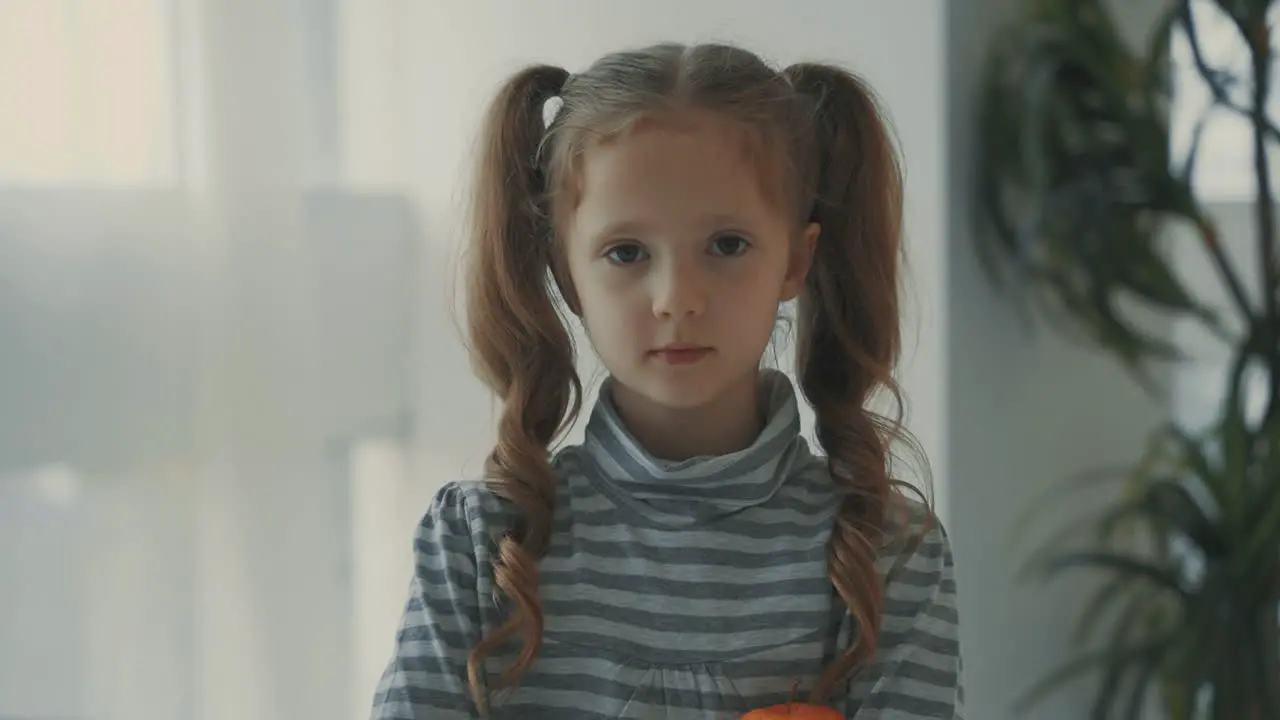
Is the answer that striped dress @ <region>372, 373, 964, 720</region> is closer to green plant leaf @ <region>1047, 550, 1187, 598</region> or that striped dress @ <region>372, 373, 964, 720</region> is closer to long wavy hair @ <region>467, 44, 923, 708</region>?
long wavy hair @ <region>467, 44, 923, 708</region>

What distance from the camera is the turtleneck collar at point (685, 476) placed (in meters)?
1.14

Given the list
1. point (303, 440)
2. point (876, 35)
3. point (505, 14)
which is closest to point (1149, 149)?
point (876, 35)

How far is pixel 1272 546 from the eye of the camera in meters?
2.01

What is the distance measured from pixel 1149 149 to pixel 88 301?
1325mm

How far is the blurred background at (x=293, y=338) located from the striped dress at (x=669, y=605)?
Answer: 524 mm

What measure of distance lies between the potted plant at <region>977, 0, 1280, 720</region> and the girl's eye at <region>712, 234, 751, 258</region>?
1.02 meters

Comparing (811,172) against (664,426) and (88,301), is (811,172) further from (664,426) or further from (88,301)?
(88,301)

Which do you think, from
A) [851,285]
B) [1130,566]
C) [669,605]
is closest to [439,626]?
[669,605]

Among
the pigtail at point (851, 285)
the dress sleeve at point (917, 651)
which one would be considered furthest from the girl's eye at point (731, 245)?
the dress sleeve at point (917, 651)

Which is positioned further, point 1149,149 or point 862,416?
point 1149,149

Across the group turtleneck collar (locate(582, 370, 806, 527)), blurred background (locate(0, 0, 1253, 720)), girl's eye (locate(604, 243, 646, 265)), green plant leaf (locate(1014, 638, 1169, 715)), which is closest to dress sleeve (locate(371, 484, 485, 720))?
turtleneck collar (locate(582, 370, 806, 527))

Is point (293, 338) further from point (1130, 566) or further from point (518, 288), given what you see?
point (1130, 566)

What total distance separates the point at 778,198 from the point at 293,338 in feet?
2.62

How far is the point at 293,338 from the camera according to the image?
1765 millimetres
